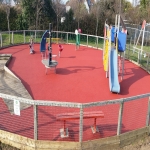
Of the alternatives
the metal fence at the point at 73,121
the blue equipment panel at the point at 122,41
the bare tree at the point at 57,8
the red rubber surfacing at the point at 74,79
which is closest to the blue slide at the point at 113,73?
the red rubber surfacing at the point at 74,79

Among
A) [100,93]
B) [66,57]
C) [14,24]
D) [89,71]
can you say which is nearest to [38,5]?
[14,24]

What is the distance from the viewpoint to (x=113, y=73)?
32.0ft

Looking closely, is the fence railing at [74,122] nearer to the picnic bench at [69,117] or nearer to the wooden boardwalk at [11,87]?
the picnic bench at [69,117]

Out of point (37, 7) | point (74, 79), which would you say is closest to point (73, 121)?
point (74, 79)

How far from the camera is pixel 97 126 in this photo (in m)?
6.41

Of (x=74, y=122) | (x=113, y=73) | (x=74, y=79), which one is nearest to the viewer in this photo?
(x=74, y=122)

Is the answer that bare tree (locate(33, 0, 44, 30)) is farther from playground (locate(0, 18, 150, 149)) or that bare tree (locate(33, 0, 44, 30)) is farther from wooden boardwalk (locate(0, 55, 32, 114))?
wooden boardwalk (locate(0, 55, 32, 114))

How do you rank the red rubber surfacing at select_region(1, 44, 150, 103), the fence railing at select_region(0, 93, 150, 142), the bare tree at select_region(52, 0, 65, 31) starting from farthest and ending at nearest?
1. the bare tree at select_region(52, 0, 65, 31)
2. the red rubber surfacing at select_region(1, 44, 150, 103)
3. the fence railing at select_region(0, 93, 150, 142)

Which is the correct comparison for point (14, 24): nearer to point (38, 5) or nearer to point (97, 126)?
point (38, 5)

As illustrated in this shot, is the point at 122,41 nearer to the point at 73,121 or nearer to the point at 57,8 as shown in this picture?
the point at 73,121

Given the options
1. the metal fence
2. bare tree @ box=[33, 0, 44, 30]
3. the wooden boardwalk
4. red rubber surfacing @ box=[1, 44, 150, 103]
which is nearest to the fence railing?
the metal fence

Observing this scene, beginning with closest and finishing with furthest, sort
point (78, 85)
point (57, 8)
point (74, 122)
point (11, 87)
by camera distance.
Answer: point (74, 122)
point (11, 87)
point (78, 85)
point (57, 8)

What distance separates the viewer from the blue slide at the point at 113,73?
9078mm

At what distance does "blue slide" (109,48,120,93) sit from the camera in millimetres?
9078
